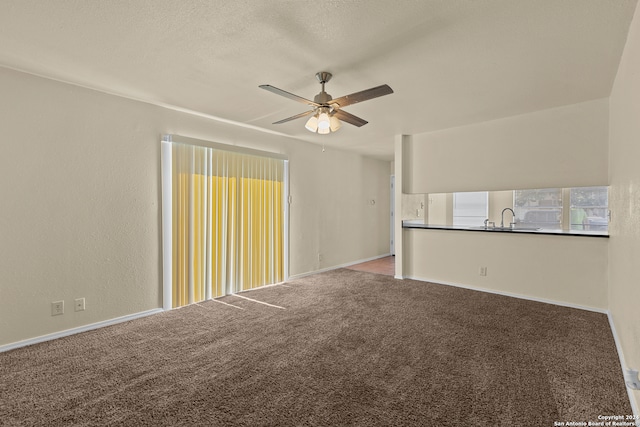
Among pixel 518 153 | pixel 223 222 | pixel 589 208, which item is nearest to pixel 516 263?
pixel 589 208

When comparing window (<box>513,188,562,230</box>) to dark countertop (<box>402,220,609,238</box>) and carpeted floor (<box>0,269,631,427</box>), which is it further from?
carpeted floor (<box>0,269,631,427</box>)

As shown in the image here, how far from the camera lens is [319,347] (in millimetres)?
2775

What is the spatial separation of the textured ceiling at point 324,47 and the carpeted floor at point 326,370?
2.49 metres

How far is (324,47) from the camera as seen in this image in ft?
7.80

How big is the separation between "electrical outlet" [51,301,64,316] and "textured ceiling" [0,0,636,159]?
7.19 ft

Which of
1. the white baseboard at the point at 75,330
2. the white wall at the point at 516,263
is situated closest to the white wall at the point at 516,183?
the white wall at the point at 516,263

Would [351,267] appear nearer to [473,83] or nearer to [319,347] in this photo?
[319,347]

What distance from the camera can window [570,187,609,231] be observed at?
3.78 m

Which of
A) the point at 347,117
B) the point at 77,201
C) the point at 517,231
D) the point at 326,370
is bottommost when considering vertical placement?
the point at 326,370

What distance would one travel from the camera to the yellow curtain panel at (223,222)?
12.9ft

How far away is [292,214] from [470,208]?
305 centimetres

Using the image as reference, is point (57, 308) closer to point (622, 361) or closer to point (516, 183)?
point (622, 361)

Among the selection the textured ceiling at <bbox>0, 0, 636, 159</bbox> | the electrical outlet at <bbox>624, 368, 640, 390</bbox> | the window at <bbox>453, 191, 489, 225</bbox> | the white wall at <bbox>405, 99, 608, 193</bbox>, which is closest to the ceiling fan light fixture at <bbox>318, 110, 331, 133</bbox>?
the textured ceiling at <bbox>0, 0, 636, 159</bbox>

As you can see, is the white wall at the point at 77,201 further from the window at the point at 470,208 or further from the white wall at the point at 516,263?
the window at the point at 470,208
